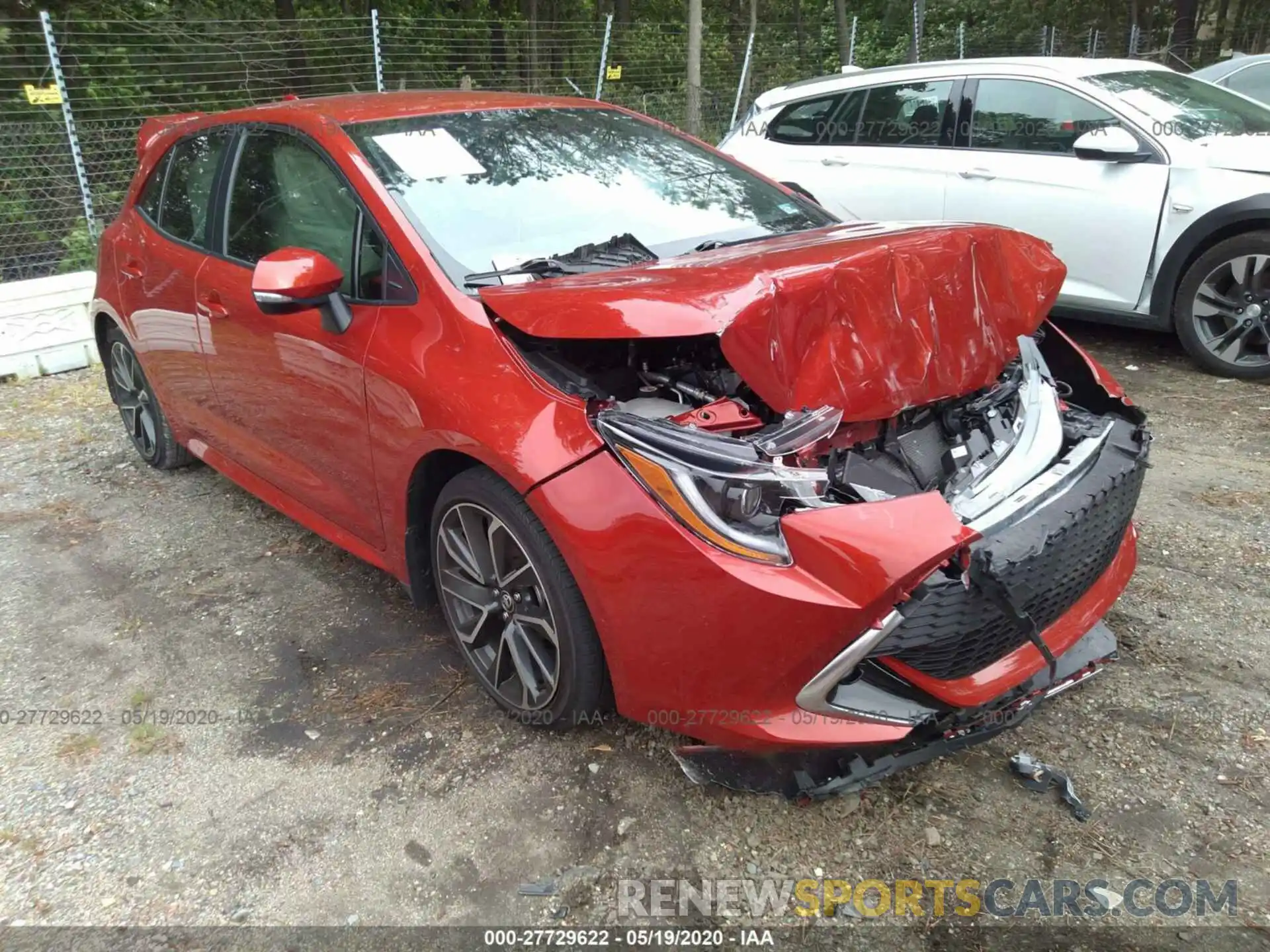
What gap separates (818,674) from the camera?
1927 mm

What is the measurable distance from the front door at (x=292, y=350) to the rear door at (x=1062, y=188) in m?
3.98

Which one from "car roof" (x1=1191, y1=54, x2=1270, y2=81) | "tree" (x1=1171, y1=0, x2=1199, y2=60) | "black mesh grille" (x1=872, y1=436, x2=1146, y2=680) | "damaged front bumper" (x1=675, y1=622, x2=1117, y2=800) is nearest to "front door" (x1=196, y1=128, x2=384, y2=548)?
"damaged front bumper" (x1=675, y1=622, x2=1117, y2=800)

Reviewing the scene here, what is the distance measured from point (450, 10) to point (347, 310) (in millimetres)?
16447

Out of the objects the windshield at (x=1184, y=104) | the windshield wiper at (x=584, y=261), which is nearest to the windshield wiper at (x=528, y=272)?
the windshield wiper at (x=584, y=261)

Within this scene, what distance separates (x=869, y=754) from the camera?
2.07 metres

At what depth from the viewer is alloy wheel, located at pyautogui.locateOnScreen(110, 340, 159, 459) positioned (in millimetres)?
4488

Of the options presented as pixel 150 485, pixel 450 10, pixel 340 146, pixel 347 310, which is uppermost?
pixel 450 10

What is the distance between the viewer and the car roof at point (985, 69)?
210 inches

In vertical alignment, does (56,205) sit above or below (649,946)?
above

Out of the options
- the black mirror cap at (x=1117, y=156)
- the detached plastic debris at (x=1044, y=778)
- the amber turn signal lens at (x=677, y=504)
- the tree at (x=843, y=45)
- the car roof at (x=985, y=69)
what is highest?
the tree at (x=843, y=45)

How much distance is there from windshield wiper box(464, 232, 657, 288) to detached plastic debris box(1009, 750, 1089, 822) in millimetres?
1714

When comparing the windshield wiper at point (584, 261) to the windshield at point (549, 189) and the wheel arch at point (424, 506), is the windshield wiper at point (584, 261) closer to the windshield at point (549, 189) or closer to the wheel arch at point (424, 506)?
the windshield at point (549, 189)

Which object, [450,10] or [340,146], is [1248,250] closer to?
[340,146]

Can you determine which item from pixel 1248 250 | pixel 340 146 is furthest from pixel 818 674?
pixel 1248 250
